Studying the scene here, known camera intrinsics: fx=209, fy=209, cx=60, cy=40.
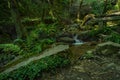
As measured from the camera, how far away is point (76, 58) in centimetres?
611

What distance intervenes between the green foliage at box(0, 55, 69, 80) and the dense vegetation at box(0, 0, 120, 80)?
99 cm

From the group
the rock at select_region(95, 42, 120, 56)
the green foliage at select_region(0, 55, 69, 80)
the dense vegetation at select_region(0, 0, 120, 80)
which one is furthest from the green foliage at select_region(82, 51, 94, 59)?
the dense vegetation at select_region(0, 0, 120, 80)

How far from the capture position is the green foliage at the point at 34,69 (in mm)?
5082

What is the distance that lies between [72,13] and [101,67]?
35.3 ft

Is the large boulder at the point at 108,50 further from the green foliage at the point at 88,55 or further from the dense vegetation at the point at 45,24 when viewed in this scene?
the dense vegetation at the point at 45,24

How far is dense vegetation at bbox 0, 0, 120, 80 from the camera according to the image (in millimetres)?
8266

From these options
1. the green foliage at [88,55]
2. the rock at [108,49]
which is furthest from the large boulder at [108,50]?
the green foliage at [88,55]

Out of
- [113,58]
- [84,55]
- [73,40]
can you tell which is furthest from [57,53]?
[73,40]

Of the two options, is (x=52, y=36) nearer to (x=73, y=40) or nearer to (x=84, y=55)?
(x=73, y=40)

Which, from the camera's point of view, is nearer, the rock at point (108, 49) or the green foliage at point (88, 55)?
the green foliage at point (88, 55)

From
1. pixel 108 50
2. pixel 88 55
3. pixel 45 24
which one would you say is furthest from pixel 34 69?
pixel 45 24

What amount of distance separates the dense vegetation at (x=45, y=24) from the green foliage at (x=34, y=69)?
0.99 meters

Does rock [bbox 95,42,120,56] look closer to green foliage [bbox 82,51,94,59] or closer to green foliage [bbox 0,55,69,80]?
green foliage [bbox 82,51,94,59]

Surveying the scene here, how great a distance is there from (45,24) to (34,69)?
8.17m
